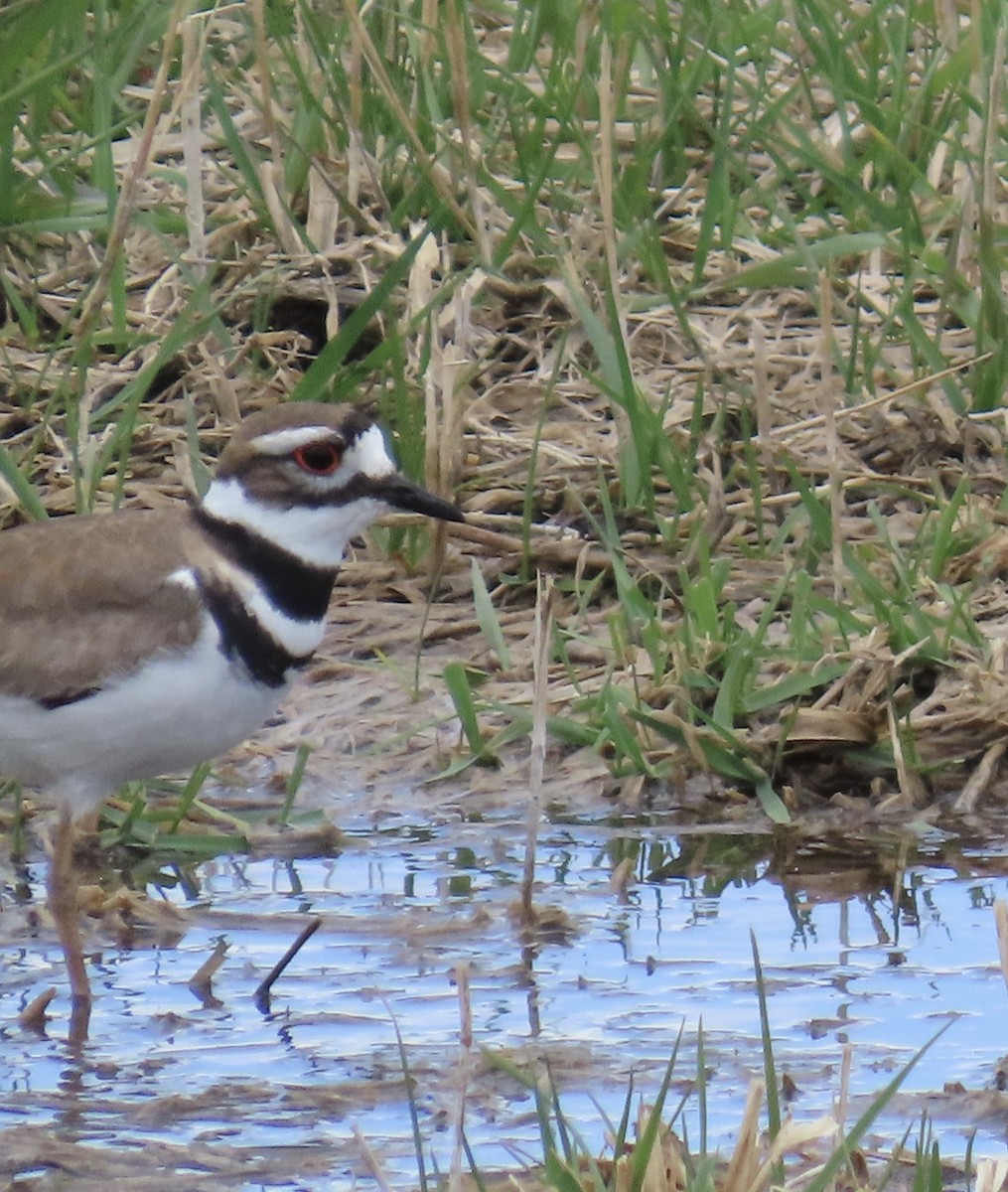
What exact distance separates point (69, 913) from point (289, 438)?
98cm

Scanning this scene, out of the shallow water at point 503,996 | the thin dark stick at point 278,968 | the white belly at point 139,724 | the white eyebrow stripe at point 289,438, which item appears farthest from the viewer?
the white eyebrow stripe at point 289,438

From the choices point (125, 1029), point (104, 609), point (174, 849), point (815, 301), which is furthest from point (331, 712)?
point (815, 301)

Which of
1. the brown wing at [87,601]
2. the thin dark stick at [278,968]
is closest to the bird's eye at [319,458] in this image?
the brown wing at [87,601]

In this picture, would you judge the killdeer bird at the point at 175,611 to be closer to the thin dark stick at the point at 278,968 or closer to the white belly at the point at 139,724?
the white belly at the point at 139,724

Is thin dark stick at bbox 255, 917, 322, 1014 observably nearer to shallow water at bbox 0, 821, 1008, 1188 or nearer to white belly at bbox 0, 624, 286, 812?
shallow water at bbox 0, 821, 1008, 1188

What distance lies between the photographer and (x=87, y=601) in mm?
4547

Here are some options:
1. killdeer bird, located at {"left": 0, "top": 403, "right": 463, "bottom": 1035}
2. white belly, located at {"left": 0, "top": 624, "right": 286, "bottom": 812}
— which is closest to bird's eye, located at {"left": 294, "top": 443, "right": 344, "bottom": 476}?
killdeer bird, located at {"left": 0, "top": 403, "right": 463, "bottom": 1035}

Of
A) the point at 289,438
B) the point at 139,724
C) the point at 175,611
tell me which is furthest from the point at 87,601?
the point at 289,438

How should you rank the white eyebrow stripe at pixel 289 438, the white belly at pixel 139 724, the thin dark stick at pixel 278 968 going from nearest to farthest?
1. the thin dark stick at pixel 278 968
2. the white belly at pixel 139 724
3. the white eyebrow stripe at pixel 289 438

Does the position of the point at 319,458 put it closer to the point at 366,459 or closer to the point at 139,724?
the point at 366,459

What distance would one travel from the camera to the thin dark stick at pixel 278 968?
4199mm

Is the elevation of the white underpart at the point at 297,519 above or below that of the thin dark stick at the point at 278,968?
above

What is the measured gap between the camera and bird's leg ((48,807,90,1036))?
4.22 meters

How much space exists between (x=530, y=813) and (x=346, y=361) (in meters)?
2.69
